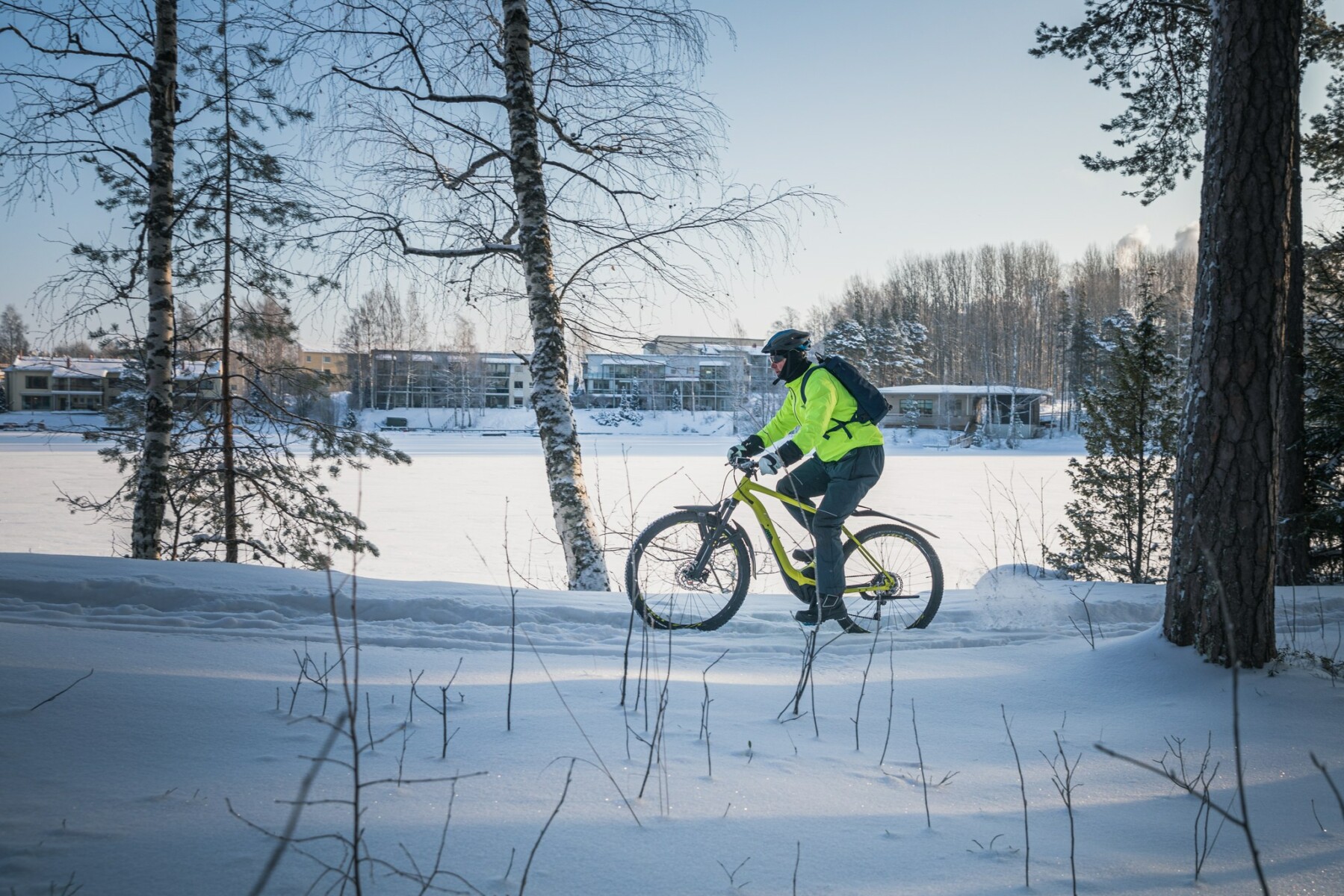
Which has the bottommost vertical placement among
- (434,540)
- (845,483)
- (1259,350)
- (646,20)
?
(434,540)

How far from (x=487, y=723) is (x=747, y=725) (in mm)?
993

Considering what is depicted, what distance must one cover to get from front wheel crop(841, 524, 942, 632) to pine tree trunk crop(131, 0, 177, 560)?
6521 millimetres

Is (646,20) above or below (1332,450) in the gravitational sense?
above

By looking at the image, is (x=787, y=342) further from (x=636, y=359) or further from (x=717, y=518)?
(x=636, y=359)

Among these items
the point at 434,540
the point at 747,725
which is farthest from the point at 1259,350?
the point at 434,540

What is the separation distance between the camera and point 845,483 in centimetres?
443

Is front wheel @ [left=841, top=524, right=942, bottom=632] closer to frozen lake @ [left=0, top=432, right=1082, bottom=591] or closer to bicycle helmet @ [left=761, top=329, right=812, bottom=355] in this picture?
frozen lake @ [left=0, top=432, right=1082, bottom=591]

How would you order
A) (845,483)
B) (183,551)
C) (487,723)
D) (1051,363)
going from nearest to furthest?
(487,723)
(845,483)
(183,551)
(1051,363)

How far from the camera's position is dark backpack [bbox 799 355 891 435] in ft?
14.2

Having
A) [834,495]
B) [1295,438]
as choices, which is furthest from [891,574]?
[1295,438]

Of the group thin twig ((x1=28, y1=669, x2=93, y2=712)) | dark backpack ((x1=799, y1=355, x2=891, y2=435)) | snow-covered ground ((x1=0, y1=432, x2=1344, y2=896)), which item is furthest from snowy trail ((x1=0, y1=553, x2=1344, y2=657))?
dark backpack ((x1=799, y1=355, x2=891, y2=435))

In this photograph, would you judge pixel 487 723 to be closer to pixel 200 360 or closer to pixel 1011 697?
pixel 1011 697

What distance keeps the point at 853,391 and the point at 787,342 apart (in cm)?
50

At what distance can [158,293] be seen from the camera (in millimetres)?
7059
